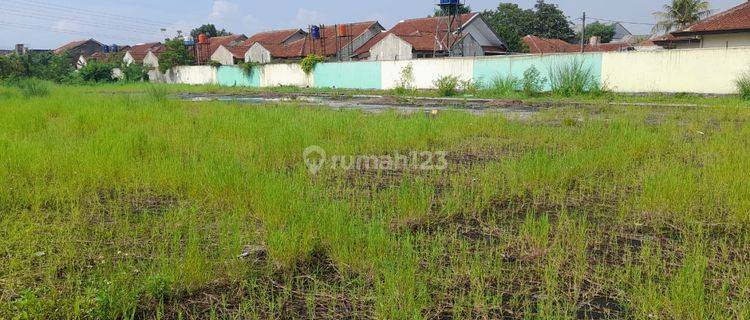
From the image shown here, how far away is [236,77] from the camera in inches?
1208

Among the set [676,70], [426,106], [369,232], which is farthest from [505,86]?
[369,232]

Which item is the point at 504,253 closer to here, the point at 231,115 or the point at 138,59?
Answer: the point at 231,115

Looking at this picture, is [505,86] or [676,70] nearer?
[676,70]

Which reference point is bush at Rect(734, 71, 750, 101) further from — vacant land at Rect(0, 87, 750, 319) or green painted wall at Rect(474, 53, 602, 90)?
vacant land at Rect(0, 87, 750, 319)

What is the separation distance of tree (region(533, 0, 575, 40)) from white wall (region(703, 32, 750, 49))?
25774 millimetres

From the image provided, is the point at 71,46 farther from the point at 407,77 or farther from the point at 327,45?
the point at 407,77

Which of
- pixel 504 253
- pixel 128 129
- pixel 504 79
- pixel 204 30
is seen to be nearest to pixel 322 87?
pixel 504 79

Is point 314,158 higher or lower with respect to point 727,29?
lower

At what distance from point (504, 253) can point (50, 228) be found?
2.72m

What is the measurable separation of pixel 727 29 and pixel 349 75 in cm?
1555

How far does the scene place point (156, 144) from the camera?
5.65m

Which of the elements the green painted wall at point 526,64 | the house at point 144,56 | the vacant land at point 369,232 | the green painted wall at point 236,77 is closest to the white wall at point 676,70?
the green painted wall at point 526,64

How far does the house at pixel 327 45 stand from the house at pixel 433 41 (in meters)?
0.81

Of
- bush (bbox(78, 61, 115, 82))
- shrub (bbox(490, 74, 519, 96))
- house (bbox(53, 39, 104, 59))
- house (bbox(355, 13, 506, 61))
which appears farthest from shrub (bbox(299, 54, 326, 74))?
house (bbox(53, 39, 104, 59))
